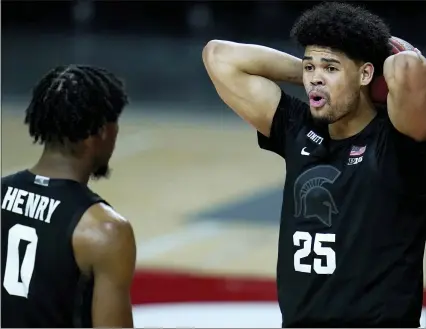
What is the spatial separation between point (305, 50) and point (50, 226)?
1.02 meters

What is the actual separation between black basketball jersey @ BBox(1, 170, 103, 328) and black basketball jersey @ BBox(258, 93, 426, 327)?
680mm

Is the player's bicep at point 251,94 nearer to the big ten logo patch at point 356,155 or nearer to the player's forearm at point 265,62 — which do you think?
the player's forearm at point 265,62

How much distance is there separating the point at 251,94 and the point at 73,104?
0.63 meters

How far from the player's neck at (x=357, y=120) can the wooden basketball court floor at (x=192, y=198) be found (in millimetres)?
2208

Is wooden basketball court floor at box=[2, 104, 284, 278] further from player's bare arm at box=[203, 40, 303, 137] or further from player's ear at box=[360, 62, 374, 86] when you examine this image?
player's ear at box=[360, 62, 374, 86]

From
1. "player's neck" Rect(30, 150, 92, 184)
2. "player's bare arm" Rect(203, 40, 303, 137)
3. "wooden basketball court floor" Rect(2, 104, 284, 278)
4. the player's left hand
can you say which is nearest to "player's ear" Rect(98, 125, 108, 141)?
"player's neck" Rect(30, 150, 92, 184)

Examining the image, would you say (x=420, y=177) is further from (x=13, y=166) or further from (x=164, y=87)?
(x=164, y=87)

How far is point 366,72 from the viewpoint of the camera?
9.35 feet

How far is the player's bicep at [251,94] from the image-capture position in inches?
120

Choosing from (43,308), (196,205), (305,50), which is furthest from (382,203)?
(196,205)

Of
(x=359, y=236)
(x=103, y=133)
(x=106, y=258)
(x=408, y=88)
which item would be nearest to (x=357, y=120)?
(x=408, y=88)

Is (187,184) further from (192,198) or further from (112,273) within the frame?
(112,273)

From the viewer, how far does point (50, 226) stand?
2674 millimetres

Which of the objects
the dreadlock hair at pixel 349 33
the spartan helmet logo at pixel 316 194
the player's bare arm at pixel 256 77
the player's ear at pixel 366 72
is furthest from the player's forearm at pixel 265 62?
the spartan helmet logo at pixel 316 194
